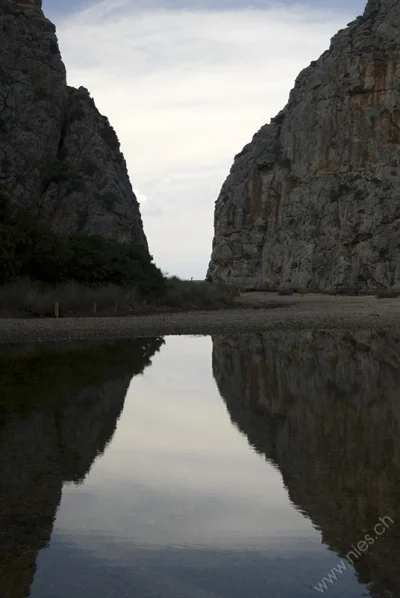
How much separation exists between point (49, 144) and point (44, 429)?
5029 centimetres

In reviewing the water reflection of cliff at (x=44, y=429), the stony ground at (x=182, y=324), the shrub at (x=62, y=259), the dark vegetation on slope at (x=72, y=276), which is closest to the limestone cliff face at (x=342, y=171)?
the dark vegetation on slope at (x=72, y=276)

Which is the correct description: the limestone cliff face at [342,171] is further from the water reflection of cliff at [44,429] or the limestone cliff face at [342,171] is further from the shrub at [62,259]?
the water reflection of cliff at [44,429]

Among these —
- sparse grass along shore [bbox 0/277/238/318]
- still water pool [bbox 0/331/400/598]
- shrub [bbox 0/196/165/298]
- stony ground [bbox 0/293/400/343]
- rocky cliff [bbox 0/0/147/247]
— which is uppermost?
rocky cliff [bbox 0/0/147/247]

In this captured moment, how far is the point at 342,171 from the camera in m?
74.7

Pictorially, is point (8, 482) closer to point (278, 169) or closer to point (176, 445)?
point (176, 445)

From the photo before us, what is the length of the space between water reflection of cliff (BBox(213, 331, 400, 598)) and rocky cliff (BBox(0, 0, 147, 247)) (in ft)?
122

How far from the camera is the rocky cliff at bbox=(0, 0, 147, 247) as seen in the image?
55188 mm

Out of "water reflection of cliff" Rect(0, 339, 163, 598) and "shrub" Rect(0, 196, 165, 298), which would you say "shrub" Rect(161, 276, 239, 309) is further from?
"water reflection of cliff" Rect(0, 339, 163, 598)

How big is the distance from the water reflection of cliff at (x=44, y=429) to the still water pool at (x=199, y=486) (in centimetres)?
3

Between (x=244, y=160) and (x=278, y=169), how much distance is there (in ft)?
32.8

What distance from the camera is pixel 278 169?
8700 centimetres

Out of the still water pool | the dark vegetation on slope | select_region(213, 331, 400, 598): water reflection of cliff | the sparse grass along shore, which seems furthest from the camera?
the dark vegetation on slope

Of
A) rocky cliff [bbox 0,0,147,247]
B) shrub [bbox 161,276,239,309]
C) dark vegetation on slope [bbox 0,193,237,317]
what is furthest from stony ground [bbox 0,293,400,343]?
rocky cliff [bbox 0,0,147,247]

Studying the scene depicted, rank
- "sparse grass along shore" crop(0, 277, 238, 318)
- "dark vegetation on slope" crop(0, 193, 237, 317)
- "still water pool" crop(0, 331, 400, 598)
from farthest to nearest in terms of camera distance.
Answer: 1. "dark vegetation on slope" crop(0, 193, 237, 317)
2. "sparse grass along shore" crop(0, 277, 238, 318)
3. "still water pool" crop(0, 331, 400, 598)
